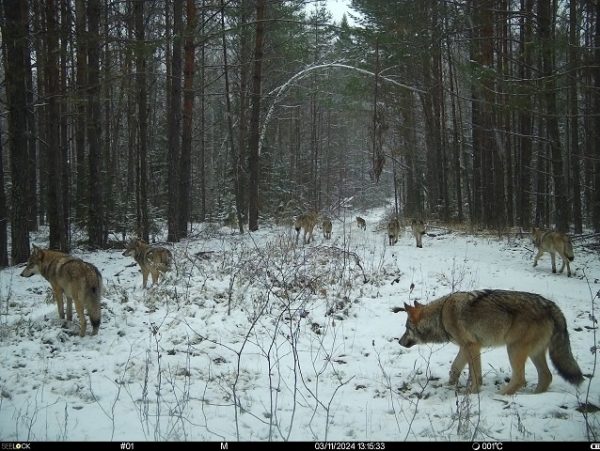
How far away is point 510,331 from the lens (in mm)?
5242

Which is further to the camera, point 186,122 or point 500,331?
point 186,122

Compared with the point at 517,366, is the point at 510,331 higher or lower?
higher

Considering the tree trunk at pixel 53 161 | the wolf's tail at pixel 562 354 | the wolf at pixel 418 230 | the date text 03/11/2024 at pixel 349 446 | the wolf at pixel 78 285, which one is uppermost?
the tree trunk at pixel 53 161

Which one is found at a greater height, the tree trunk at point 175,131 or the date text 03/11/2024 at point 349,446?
the tree trunk at point 175,131

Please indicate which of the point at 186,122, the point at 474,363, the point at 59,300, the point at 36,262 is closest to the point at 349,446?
the point at 474,363

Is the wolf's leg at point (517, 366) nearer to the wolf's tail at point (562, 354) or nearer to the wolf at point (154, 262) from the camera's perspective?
the wolf's tail at point (562, 354)

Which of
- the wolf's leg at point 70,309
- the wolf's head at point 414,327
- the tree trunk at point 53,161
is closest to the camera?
the wolf's head at point 414,327

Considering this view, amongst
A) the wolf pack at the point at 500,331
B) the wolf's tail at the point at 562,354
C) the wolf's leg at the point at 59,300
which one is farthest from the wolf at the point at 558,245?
the wolf's leg at the point at 59,300

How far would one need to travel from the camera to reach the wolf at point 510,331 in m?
5.10

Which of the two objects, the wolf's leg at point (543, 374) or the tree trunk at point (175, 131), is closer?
the wolf's leg at point (543, 374)

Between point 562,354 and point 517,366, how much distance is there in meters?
0.49

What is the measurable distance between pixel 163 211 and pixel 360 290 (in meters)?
23.9

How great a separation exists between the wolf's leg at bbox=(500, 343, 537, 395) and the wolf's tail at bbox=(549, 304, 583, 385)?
303 mm

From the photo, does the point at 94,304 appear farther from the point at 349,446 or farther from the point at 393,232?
the point at 393,232
